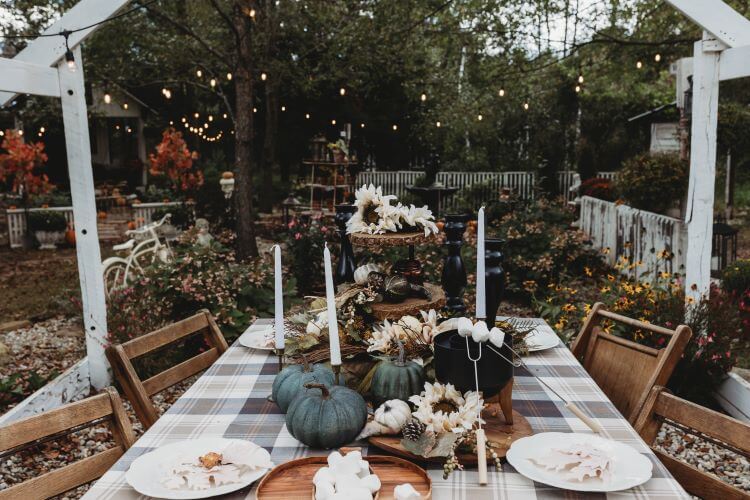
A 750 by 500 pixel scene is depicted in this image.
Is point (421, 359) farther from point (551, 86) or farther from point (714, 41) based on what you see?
point (551, 86)

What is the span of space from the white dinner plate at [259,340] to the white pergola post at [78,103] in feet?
6.15

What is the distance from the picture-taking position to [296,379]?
1.91 metres

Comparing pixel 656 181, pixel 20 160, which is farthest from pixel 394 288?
pixel 20 160

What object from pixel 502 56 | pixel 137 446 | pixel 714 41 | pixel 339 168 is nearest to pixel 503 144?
pixel 339 168

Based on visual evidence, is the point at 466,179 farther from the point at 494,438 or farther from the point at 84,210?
the point at 494,438

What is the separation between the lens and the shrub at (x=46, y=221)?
12664 mm

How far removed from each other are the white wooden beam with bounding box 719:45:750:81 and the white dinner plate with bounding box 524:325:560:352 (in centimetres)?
215

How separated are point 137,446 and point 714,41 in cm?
392

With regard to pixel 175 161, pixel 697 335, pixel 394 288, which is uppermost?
pixel 175 161

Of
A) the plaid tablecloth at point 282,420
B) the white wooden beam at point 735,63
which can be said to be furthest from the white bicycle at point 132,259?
the white wooden beam at point 735,63

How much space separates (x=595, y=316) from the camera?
9.35 ft

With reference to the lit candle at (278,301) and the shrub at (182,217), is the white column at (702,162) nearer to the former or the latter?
the lit candle at (278,301)

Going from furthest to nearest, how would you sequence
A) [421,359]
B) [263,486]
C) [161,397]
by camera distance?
[161,397], [421,359], [263,486]

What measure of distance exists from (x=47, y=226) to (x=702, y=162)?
12.4m
